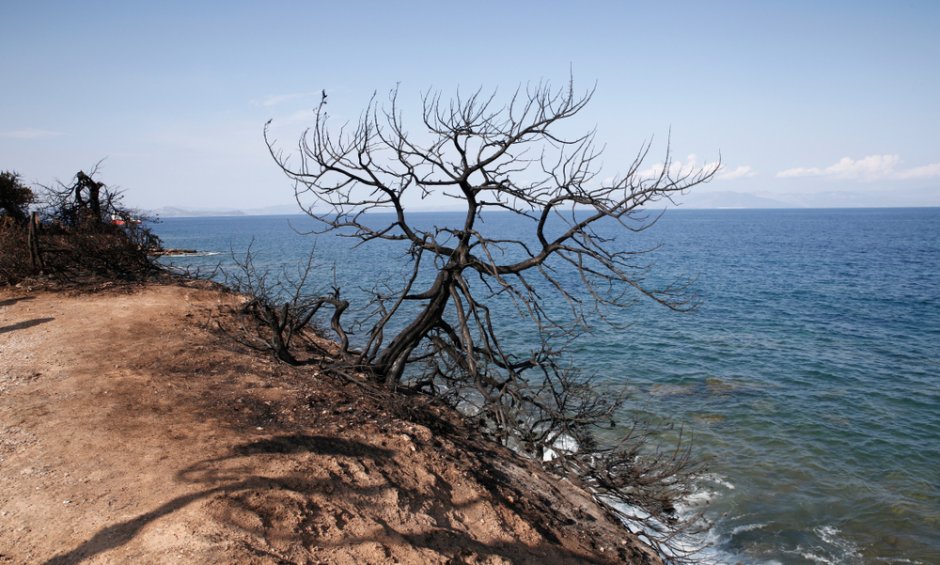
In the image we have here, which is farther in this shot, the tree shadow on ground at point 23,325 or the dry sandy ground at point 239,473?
the tree shadow on ground at point 23,325

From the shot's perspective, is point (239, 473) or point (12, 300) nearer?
point (239, 473)

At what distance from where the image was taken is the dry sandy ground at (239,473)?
209 inches

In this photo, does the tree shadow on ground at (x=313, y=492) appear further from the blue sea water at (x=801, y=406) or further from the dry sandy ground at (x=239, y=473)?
the blue sea water at (x=801, y=406)

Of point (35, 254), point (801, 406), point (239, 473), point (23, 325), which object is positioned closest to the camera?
point (239, 473)

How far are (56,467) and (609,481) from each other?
6.85 meters

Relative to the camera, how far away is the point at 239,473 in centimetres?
608

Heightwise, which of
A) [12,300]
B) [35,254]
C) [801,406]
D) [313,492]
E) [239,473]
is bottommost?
[801,406]

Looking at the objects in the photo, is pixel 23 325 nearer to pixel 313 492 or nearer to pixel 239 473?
pixel 239 473

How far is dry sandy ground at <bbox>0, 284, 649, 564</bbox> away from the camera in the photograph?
17.4ft

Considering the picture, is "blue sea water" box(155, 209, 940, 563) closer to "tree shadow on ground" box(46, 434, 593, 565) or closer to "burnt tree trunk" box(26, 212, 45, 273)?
"tree shadow on ground" box(46, 434, 593, 565)

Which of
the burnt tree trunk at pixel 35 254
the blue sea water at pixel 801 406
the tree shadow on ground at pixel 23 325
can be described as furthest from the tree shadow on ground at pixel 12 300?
the blue sea water at pixel 801 406

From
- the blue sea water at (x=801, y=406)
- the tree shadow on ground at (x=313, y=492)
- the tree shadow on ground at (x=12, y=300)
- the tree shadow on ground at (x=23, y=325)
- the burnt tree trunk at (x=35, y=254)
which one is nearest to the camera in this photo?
the tree shadow on ground at (x=313, y=492)

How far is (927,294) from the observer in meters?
35.8

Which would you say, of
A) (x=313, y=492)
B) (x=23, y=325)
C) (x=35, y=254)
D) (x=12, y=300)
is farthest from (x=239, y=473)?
(x=35, y=254)
